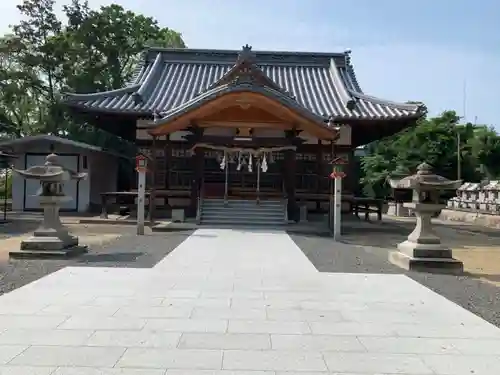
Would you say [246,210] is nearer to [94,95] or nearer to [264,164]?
[264,164]

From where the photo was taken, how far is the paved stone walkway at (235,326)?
4.14 m

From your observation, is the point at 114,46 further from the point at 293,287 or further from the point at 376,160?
the point at 293,287

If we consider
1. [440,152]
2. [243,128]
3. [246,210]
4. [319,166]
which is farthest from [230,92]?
[440,152]

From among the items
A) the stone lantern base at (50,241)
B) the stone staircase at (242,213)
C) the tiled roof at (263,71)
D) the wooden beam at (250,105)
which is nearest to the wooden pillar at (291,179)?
the stone staircase at (242,213)

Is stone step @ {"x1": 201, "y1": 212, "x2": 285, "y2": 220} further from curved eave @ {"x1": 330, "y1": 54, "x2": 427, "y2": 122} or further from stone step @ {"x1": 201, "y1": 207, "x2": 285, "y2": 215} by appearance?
curved eave @ {"x1": 330, "y1": 54, "x2": 427, "y2": 122}

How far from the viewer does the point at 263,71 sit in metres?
23.3

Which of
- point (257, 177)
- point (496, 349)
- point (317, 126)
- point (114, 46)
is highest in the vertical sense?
point (114, 46)

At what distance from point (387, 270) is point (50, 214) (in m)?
6.75

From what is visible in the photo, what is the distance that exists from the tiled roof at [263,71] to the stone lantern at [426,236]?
9.05 m

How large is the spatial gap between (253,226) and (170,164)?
4.61 m

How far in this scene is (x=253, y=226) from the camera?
17.2 meters

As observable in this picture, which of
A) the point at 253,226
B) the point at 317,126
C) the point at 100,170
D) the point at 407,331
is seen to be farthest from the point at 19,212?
the point at 407,331

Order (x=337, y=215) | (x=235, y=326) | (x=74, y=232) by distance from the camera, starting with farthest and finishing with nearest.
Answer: (x=74, y=232) < (x=337, y=215) < (x=235, y=326)

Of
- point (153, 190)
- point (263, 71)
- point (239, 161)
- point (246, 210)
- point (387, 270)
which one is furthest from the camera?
point (263, 71)
